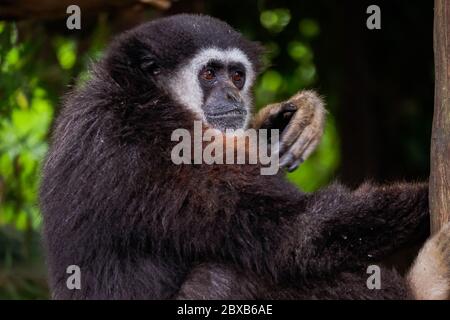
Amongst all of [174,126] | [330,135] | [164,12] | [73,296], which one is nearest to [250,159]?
[174,126]

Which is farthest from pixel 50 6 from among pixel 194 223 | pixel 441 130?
pixel 441 130

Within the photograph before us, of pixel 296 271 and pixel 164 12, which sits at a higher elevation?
pixel 164 12

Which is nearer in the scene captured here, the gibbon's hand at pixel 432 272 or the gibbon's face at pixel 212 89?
the gibbon's hand at pixel 432 272

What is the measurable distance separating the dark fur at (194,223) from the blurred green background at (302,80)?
4357 millimetres

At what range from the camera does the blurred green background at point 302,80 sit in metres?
11.7

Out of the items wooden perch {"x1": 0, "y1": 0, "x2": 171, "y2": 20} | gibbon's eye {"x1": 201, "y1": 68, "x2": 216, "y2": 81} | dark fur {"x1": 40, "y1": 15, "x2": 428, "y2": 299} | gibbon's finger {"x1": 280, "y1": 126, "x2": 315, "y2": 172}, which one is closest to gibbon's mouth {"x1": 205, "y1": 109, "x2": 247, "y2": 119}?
gibbon's eye {"x1": 201, "y1": 68, "x2": 216, "y2": 81}

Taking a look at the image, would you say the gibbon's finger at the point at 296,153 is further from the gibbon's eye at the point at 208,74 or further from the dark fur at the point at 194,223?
the gibbon's eye at the point at 208,74

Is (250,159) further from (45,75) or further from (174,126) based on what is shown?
(45,75)

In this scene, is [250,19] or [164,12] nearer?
[164,12]

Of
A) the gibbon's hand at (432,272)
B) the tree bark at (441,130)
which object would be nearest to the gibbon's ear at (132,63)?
the tree bark at (441,130)

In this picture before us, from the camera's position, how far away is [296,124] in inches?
328

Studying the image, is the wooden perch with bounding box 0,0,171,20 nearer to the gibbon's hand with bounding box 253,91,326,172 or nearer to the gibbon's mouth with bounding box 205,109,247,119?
the gibbon's hand with bounding box 253,91,326,172

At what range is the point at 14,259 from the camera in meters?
12.0

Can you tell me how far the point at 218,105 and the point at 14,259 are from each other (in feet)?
16.4
